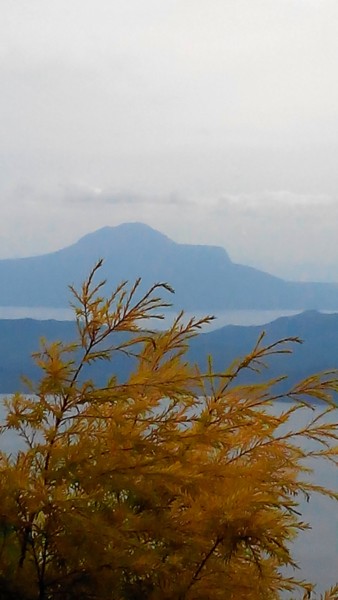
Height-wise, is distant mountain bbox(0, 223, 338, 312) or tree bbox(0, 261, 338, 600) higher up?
distant mountain bbox(0, 223, 338, 312)

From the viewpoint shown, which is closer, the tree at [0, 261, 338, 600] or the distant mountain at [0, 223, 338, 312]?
the tree at [0, 261, 338, 600]

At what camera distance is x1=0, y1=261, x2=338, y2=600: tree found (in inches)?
41.9

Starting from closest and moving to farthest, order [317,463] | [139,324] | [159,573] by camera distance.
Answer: [159,573]
[139,324]
[317,463]

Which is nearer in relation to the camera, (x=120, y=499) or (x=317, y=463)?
(x=120, y=499)

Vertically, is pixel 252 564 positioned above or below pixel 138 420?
below

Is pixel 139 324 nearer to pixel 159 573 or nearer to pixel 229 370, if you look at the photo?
pixel 229 370

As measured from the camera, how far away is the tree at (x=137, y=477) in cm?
106

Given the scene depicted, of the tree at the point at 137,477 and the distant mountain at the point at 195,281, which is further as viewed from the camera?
the distant mountain at the point at 195,281

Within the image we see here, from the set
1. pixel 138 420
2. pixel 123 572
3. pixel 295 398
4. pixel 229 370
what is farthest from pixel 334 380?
pixel 123 572

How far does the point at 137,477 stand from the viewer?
1.12 meters

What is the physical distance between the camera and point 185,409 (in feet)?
4.04

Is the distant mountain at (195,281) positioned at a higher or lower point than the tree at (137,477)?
higher

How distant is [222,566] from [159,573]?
0.10 metres

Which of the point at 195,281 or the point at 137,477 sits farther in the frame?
the point at 195,281
